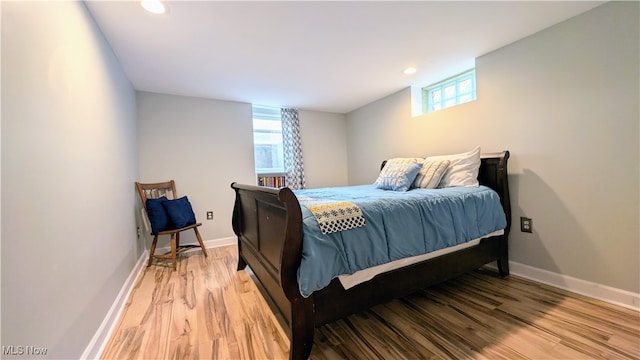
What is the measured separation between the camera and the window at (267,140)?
395 centimetres

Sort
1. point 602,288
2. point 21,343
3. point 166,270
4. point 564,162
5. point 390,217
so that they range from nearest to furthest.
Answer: point 21,343
point 390,217
point 602,288
point 564,162
point 166,270

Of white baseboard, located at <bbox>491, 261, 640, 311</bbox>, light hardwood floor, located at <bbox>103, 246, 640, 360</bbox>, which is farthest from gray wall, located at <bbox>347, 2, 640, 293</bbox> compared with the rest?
light hardwood floor, located at <bbox>103, 246, 640, 360</bbox>

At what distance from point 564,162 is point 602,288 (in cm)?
97

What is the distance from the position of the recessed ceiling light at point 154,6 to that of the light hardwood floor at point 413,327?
2.11 m

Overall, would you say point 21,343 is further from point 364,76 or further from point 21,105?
point 364,76

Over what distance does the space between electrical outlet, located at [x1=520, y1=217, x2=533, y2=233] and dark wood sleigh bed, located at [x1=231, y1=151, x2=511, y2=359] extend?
0.15 metres

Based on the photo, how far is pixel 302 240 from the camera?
1.26 meters

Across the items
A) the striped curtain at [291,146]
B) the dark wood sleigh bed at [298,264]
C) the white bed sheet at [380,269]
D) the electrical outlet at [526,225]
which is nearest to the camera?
the dark wood sleigh bed at [298,264]

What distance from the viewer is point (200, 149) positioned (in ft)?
11.4

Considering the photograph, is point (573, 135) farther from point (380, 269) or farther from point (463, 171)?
point (380, 269)

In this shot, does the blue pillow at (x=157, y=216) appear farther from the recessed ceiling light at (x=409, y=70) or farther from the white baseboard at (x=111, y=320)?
the recessed ceiling light at (x=409, y=70)

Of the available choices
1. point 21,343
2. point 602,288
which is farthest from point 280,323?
point 602,288

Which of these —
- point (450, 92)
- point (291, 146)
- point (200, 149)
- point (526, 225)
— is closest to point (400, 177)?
point (526, 225)

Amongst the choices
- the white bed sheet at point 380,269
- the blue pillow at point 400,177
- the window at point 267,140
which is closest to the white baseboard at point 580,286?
the white bed sheet at point 380,269
